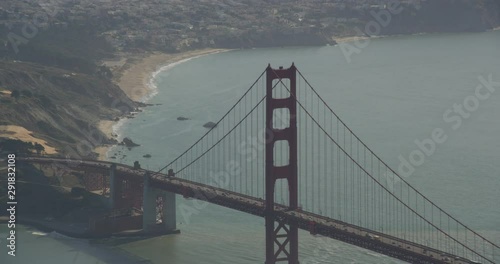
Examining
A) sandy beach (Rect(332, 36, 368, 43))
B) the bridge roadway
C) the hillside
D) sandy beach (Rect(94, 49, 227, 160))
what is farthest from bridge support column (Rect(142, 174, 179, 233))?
sandy beach (Rect(332, 36, 368, 43))

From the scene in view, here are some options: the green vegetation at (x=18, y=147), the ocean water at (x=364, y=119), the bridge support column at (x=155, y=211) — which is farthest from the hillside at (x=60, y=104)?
the bridge support column at (x=155, y=211)

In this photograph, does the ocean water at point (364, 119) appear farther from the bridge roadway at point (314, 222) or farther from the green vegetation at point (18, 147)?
the green vegetation at point (18, 147)

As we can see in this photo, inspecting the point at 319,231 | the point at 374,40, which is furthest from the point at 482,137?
the point at 374,40

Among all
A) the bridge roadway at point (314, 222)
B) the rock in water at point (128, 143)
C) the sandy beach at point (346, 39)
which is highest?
the sandy beach at point (346, 39)

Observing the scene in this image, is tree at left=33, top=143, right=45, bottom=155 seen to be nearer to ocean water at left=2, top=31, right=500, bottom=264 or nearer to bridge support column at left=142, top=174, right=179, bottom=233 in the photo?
ocean water at left=2, top=31, right=500, bottom=264

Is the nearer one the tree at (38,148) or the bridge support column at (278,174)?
the bridge support column at (278,174)

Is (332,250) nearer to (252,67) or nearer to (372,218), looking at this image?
(372,218)
